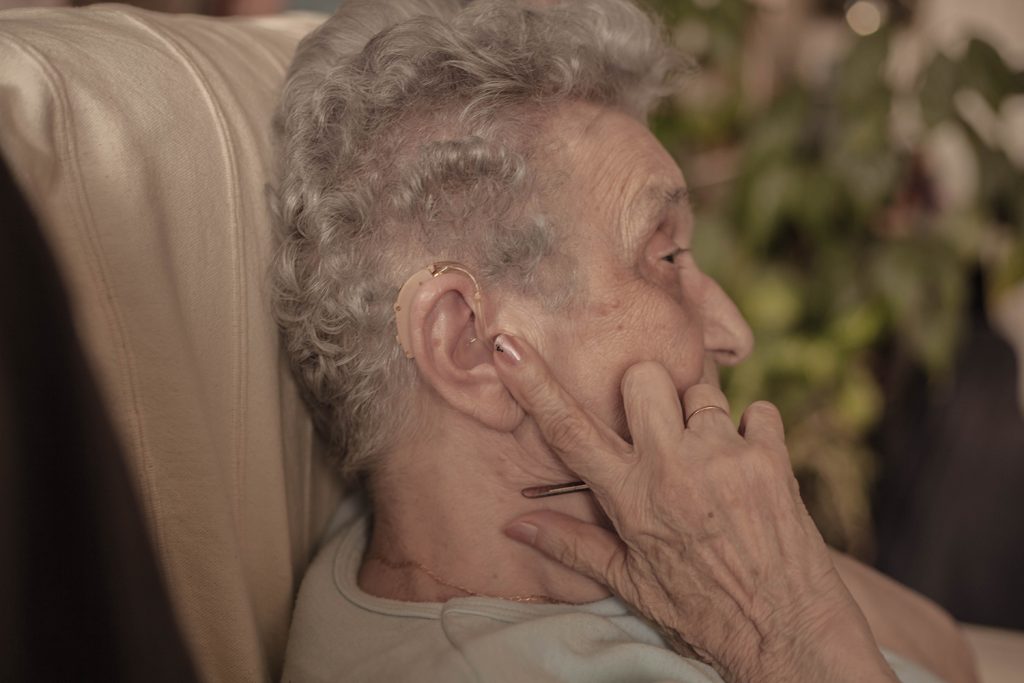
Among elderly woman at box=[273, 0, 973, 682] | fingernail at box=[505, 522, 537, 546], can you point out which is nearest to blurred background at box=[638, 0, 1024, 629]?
elderly woman at box=[273, 0, 973, 682]

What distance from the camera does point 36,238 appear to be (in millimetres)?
486

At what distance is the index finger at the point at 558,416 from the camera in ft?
3.04

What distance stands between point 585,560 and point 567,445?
5.6 inches

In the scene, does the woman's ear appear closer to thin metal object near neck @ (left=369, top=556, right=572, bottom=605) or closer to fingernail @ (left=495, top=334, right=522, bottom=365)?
fingernail @ (left=495, top=334, right=522, bottom=365)

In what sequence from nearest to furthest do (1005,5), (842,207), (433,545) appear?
(433,545) < (842,207) < (1005,5)

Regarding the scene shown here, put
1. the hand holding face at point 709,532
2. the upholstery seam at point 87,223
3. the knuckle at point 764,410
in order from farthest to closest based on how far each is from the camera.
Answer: the knuckle at point 764,410
the hand holding face at point 709,532
the upholstery seam at point 87,223

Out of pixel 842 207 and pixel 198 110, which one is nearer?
pixel 198 110

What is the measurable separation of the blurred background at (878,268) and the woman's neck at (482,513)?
0.99m

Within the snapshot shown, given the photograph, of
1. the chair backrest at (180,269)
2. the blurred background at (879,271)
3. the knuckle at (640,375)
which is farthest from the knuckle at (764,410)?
the blurred background at (879,271)

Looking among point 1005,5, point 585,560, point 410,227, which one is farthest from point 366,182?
point 1005,5

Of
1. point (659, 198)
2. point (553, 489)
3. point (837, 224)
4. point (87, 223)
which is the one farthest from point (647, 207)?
point (837, 224)

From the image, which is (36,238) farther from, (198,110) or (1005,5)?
(1005,5)

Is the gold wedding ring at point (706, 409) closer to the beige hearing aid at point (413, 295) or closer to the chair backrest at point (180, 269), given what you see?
the beige hearing aid at point (413, 295)

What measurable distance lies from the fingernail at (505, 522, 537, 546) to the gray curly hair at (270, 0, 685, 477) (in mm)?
176
